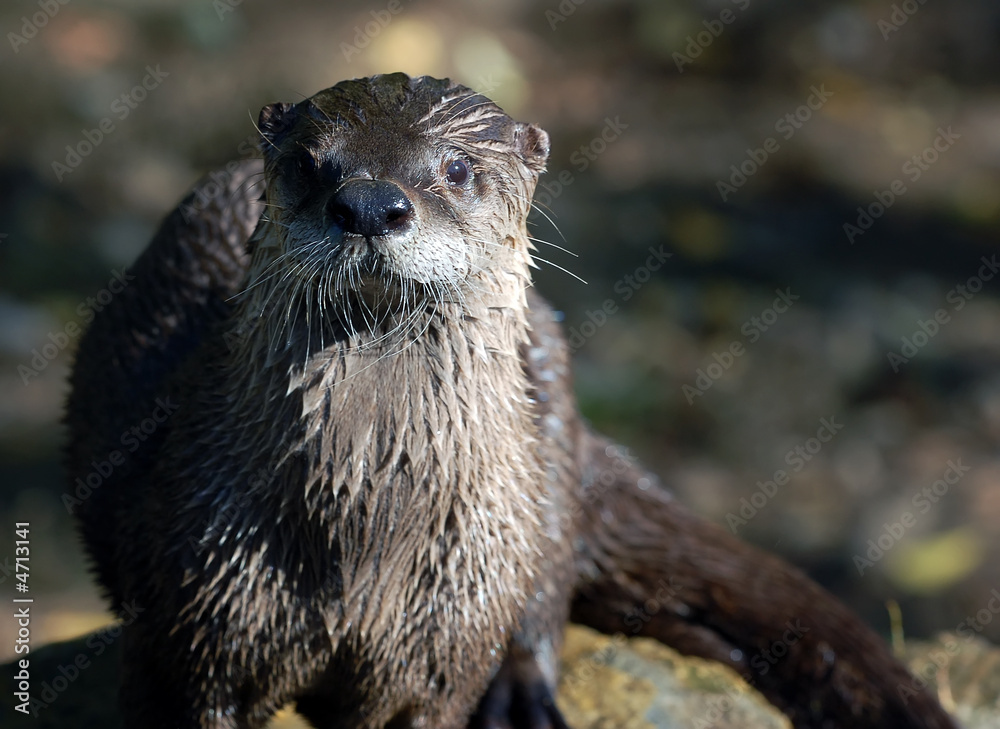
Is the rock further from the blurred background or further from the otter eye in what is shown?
the blurred background

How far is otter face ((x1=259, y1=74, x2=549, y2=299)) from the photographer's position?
151cm

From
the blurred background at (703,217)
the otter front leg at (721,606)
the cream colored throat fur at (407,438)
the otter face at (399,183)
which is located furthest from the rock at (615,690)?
the blurred background at (703,217)

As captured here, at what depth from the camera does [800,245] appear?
5168 millimetres

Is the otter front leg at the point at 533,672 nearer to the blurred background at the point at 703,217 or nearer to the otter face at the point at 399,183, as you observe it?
the otter face at the point at 399,183

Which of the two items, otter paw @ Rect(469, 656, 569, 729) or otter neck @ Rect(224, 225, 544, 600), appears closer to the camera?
otter neck @ Rect(224, 225, 544, 600)

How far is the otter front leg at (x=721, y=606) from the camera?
2283mm

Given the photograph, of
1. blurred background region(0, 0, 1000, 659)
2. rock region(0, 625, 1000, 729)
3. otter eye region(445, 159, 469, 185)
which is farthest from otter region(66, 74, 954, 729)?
blurred background region(0, 0, 1000, 659)

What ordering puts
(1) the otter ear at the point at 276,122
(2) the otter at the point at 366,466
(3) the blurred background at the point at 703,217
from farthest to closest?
1. (3) the blurred background at the point at 703,217
2. (1) the otter ear at the point at 276,122
3. (2) the otter at the point at 366,466

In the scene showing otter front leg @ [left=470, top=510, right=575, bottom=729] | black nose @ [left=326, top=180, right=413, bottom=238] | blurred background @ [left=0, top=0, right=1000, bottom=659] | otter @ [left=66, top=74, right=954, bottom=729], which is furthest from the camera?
blurred background @ [left=0, top=0, right=1000, bottom=659]

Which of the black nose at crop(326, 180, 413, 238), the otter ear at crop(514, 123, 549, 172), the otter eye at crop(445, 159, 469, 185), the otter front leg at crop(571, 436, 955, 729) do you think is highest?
the otter ear at crop(514, 123, 549, 172)

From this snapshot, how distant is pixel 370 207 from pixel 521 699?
113 cm

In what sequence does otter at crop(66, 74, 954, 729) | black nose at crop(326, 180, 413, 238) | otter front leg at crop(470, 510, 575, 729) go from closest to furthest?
black nose at crop(326, 180, 413, 238), otter at crop(66, 74, 954, 729), otter front leg at crop(470, 510, 575, 729)

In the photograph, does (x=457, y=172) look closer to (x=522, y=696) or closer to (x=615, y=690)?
(x=522, y=696)

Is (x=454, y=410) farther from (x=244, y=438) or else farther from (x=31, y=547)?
(x=31, y=547)
